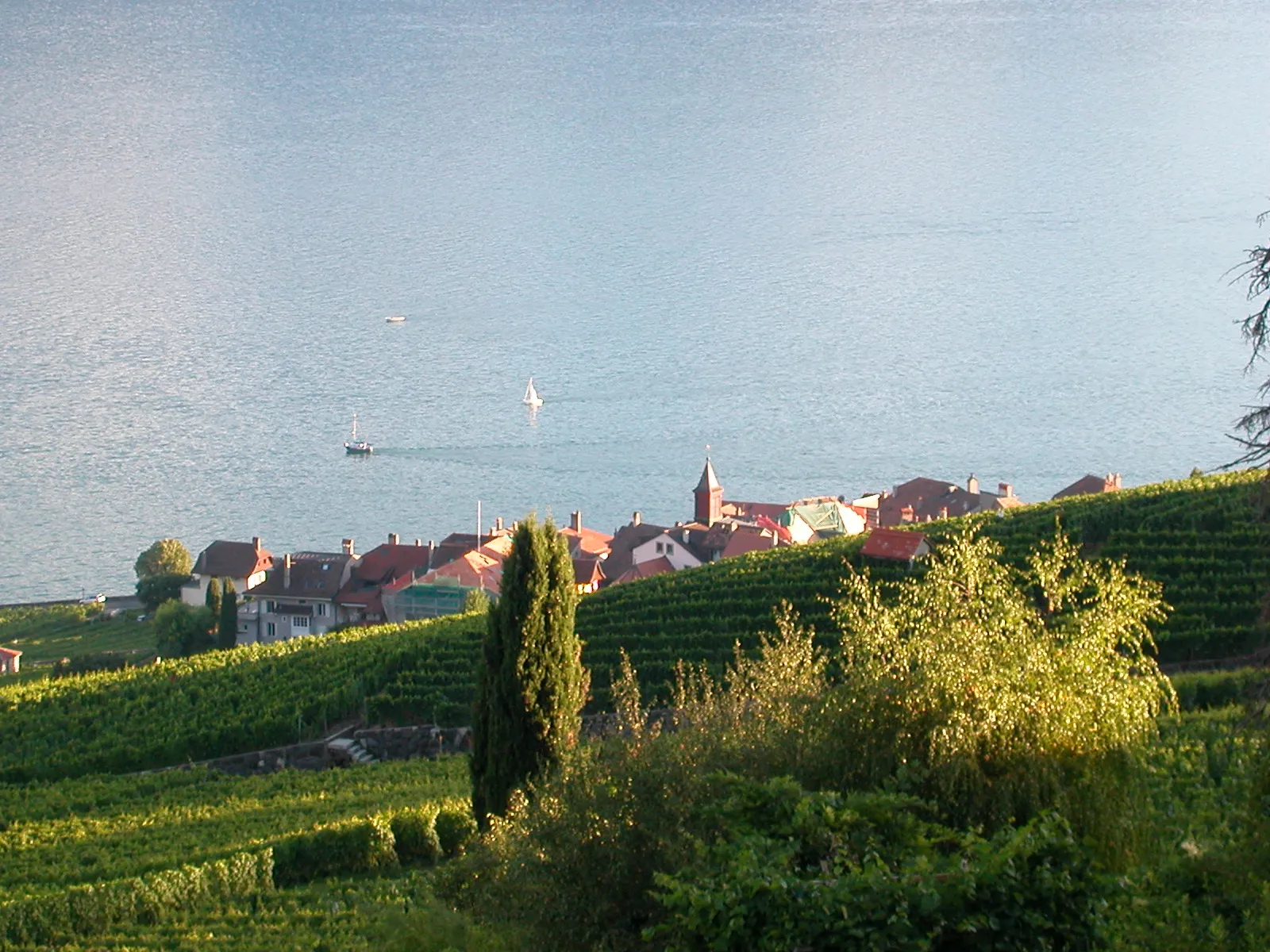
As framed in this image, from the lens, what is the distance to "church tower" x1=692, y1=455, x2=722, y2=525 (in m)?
59.1

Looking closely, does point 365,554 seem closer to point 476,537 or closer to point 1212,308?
point 476,537

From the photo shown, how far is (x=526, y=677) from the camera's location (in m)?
15.3

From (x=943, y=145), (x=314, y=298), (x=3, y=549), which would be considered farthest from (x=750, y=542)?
(x=943, y=145)

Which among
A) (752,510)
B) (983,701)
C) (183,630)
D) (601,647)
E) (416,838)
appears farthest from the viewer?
(752,510)

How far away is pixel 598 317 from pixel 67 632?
48.3 m

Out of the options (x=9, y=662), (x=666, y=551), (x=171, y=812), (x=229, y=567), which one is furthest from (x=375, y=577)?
(x=171, y=812)

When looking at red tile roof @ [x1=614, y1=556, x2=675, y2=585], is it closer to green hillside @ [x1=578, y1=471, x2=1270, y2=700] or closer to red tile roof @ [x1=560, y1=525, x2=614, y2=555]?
red tile roof @ [x1=560, y1=525, x2=614, y2=555]

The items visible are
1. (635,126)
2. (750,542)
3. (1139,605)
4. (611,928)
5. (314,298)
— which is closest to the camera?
(611,928)

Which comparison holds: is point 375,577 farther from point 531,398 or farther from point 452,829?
point 452,829

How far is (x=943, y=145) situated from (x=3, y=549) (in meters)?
110

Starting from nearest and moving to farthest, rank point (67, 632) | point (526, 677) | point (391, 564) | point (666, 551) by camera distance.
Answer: point (526, 677)
point (666, 551)
point (391, 564)
point (67, 632)

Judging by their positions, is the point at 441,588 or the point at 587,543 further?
the point at 587,543

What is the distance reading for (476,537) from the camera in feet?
199

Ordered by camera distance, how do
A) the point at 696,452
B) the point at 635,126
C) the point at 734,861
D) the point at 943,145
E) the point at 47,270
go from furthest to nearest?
the point at 635,126, the point at 943,145, the point at 47,270, the point at 696,452, the point at 734,861
